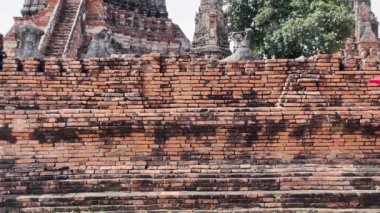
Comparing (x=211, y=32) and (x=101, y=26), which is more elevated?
(x=211, y=32)

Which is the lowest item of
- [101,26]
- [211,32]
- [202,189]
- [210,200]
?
[210,200]

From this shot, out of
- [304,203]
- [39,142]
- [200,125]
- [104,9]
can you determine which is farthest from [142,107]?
[104,9]

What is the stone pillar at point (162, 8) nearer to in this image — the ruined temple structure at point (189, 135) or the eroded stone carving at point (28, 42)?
the eroded stone carving at point (28, 42)

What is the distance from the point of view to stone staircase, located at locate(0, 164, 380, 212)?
6.86 meters

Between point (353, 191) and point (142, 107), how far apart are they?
109 inches

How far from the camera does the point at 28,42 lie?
919cm

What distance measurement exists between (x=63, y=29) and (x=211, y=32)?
7204mm

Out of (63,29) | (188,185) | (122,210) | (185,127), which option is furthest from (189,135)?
(63,29)

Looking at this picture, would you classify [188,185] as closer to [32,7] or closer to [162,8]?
[32,7]

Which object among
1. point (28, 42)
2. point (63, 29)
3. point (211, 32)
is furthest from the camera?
point (211, 32)

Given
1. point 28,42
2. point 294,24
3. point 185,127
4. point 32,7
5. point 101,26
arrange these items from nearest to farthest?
point 185,127
point 28,42
point 294,24
point 101,26
point 32,7

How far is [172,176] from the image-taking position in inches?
281

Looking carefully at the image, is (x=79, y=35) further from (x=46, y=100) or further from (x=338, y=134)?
(x=338, y=134)

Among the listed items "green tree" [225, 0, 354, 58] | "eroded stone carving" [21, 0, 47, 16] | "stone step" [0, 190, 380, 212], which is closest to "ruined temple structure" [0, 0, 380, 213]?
"stone step" [0, 190, 380, 212]
